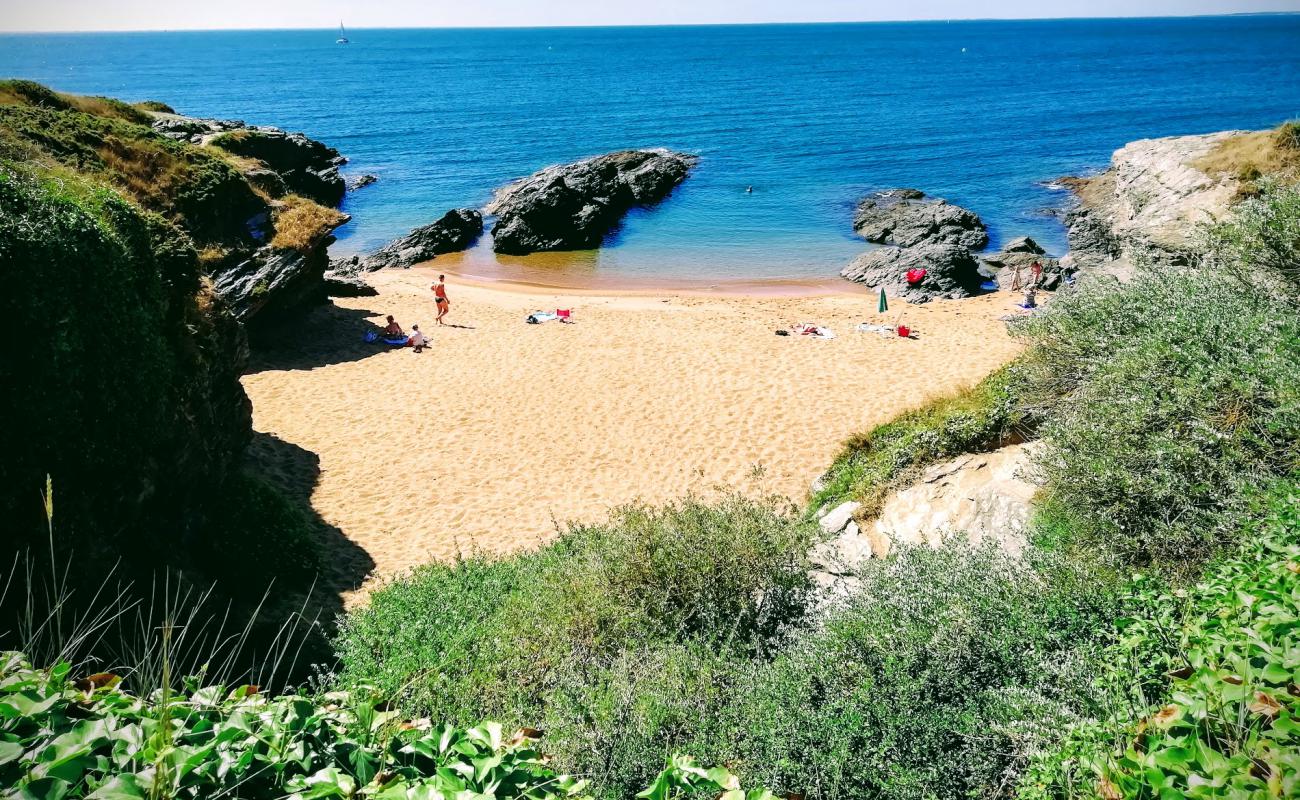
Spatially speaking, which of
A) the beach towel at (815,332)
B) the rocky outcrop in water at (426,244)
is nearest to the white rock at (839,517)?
the beach towel at (815,332)

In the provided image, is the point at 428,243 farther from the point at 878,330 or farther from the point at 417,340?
the point at 878,330

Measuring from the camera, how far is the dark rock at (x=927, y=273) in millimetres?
27438

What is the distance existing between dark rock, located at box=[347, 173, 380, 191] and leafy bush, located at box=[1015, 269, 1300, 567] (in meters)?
47.9

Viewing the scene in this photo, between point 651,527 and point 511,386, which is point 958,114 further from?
point 651,527

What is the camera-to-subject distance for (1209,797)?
288 centimetres

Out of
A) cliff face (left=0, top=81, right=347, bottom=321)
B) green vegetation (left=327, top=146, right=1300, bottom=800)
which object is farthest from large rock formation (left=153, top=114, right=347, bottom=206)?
green vegetation (left=327, top=146, right=1300, bottom=800)

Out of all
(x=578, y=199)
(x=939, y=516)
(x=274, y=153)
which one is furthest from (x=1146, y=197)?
(x=274, y=153)

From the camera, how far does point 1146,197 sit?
33781 millimetres

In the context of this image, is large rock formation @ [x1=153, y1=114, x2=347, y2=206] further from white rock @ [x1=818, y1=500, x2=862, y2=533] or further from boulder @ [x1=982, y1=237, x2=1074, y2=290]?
boulder @ [x1=982, y1=237, x2=1074, y2=290]

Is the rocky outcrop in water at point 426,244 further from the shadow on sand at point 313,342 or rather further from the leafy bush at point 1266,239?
the leafy bush at point 1266,239

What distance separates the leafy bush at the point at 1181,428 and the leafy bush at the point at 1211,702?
5.02ft

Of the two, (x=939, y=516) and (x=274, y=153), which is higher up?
(x=274, y=153)

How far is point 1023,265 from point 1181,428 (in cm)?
2594

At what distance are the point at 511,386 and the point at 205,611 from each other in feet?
31.0
